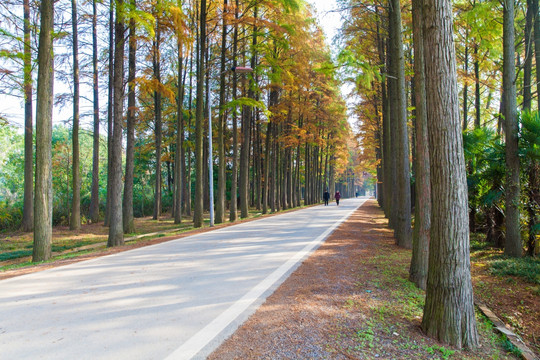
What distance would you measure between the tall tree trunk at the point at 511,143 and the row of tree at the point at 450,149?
23 millimetres

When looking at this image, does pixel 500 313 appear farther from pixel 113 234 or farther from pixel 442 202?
pixel 113 234

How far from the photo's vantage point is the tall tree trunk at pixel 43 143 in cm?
903

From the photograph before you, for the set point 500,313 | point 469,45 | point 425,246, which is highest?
point 469,45

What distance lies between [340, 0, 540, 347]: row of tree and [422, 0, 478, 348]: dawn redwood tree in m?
0.01

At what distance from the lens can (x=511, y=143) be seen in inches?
335

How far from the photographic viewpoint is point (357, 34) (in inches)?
546

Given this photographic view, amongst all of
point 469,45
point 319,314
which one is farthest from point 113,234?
point 469,45

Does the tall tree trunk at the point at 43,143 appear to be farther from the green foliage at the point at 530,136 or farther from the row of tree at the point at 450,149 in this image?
the green foliage at the point at 530,136

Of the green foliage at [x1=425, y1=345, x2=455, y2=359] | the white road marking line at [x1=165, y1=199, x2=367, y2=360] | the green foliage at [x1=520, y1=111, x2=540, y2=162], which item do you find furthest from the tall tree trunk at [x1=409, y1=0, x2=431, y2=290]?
the green foliage at [x1=520, y1=111, x2=540, y2=162]

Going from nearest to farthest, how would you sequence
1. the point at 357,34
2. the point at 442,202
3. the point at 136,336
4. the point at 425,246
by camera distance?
the point at 136,336
the point at 442,202
the point at 425,246
the point at 357,34

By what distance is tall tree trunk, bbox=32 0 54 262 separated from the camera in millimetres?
9031

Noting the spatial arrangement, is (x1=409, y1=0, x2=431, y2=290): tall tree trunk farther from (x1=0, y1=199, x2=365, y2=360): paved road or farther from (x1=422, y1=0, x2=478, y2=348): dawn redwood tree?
(x1=0, y1=199, x2=365, y2=360): paved road

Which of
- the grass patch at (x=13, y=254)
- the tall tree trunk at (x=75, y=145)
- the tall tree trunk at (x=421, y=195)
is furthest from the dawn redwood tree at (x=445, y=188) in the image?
the tall tree trunk at (x=75, y=145)

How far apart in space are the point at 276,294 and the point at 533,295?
538 centimetres
